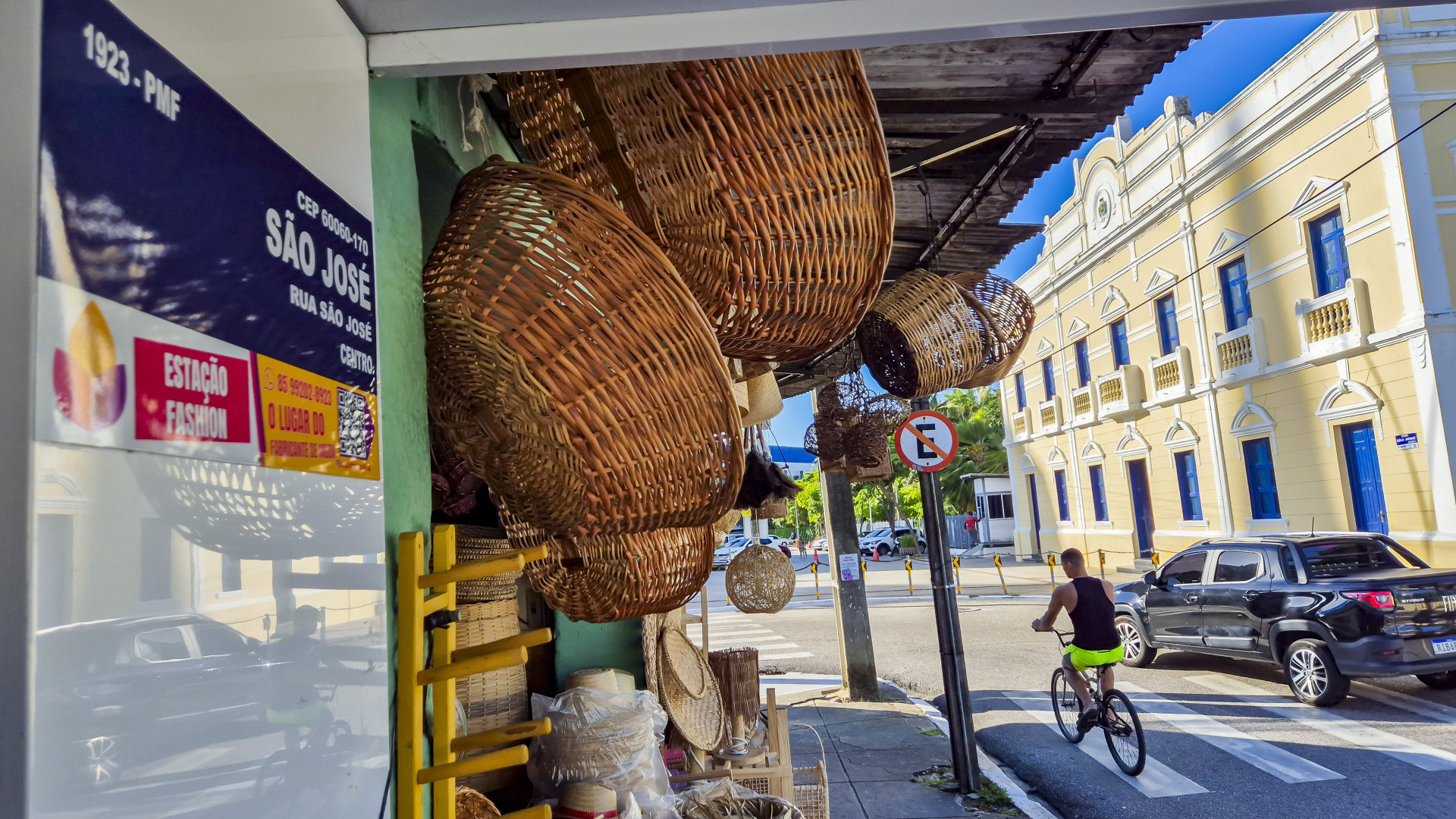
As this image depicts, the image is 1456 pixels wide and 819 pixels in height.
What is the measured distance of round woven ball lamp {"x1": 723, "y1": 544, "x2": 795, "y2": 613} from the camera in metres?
5.59

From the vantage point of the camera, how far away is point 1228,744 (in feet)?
18.7

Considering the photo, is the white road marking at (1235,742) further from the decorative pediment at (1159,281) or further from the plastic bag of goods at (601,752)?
the decorative pediment at (1159,281)

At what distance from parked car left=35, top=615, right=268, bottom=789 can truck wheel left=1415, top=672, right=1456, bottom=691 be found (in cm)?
848

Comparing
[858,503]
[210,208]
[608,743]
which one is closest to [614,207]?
[210,208]

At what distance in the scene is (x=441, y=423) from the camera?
1.19 m

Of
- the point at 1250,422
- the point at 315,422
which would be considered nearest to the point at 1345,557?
the point at 315,422

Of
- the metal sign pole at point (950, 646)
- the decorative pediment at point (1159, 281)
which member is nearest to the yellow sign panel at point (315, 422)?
the metal sign pole at point (950, 646)

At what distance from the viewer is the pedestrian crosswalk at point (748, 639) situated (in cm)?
1027

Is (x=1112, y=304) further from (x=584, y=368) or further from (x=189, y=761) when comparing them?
(x=189, y=761)

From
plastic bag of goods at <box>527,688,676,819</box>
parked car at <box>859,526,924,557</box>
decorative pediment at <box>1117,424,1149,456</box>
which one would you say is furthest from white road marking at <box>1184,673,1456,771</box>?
parked car at <box>859,526,924,557</box>

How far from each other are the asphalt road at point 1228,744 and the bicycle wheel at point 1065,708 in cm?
9

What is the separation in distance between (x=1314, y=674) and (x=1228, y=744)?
1.45 m

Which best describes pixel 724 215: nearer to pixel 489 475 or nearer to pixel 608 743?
pixel 489 475

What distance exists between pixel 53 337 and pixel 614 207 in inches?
25.6
